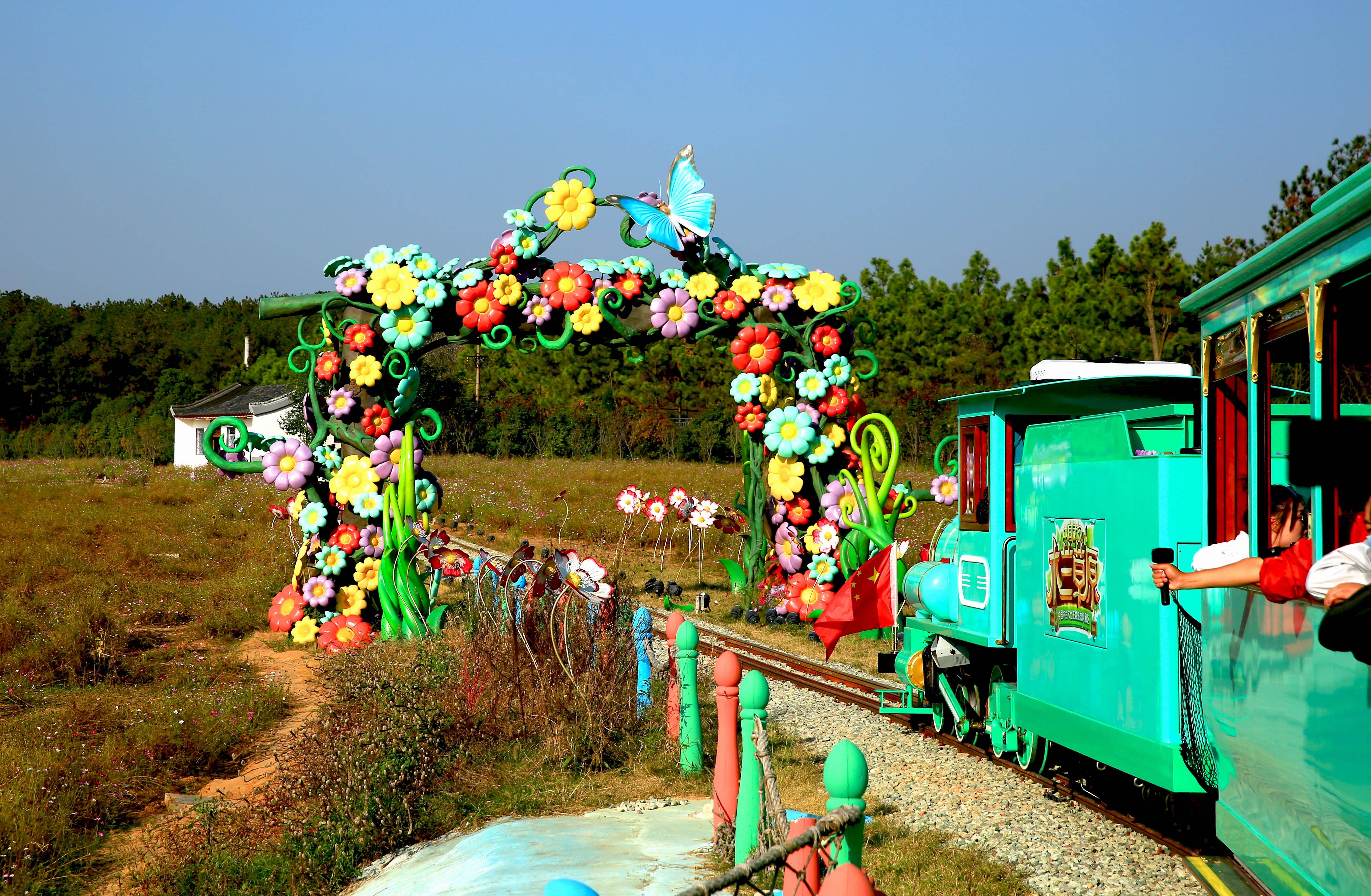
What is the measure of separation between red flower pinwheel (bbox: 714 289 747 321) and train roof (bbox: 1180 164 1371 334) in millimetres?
8415

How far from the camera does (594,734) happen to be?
6.94 metres

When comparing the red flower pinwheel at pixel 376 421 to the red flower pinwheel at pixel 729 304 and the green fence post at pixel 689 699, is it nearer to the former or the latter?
the red flower pinwheel at pixel 729 304

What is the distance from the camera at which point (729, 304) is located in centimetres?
1303

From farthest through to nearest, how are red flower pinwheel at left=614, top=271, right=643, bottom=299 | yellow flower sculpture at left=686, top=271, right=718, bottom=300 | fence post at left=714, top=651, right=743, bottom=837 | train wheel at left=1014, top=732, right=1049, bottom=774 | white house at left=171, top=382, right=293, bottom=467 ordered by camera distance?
white house at left=171, top=382, right=293, bottom=467
yellow flower sculpture at left=686, top=271, right=718, bottom=300
red flower pinwheel at left=614, top=271, right=643, bottom=299
train wheel at left=1014, top=732, right=1049, bottom=774
fence post at left=714, top=651, right=743, bottom=837

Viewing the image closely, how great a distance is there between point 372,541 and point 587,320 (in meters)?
3.45

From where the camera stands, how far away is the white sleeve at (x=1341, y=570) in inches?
126

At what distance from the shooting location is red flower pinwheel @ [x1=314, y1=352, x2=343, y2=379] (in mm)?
11922

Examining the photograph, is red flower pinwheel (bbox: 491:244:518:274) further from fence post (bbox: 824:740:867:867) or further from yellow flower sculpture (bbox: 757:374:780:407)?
fence post (bbox: 824:740:867:867)

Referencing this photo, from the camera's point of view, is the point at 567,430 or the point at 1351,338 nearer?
the point at 1351,338

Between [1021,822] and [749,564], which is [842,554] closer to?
[749,564]

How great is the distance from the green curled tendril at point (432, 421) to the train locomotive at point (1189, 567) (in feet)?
20.9

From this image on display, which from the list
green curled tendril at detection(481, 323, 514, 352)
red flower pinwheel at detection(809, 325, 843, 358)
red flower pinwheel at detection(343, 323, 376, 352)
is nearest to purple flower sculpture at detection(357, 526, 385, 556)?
red flower pinwheel at detection(343, 323, 376, 352)

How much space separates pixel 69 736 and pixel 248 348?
63353mm

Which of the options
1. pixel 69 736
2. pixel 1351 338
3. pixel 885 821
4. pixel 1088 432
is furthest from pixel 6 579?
pixel 1351 338
